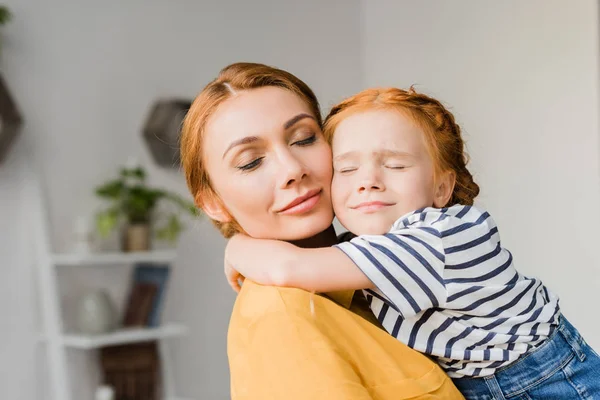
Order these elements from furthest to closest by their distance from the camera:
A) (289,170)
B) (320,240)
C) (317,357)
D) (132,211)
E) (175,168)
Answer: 1. (175,168)
2. (132,211)
3. (320,240)
4. (289,170)
5. (317,357)

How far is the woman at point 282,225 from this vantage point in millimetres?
964

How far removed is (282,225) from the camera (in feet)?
3.84

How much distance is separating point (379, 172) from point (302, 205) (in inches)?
4.9

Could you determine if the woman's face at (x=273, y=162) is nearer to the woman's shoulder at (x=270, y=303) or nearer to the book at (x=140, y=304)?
the woman's shoulder at (x=270, y=303)

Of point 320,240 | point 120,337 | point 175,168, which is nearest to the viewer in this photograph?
point 320,240

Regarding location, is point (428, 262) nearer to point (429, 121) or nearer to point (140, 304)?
point (429, 121)

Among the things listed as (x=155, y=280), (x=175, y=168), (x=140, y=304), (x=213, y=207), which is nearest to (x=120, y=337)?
(x=140, y=304)

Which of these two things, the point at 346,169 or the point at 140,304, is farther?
the point at 140,304

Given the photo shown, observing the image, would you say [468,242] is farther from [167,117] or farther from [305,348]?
[167,117]

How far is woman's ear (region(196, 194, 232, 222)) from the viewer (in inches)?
49.8

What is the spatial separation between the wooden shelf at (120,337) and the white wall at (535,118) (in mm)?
1692

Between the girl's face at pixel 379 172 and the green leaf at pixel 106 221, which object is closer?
the girl's face at pixel 379 172

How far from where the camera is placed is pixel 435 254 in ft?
3.42

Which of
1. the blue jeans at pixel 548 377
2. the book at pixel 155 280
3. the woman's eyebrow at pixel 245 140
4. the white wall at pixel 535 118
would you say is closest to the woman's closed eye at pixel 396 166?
the woman's eyebrow at pixel 245 140
